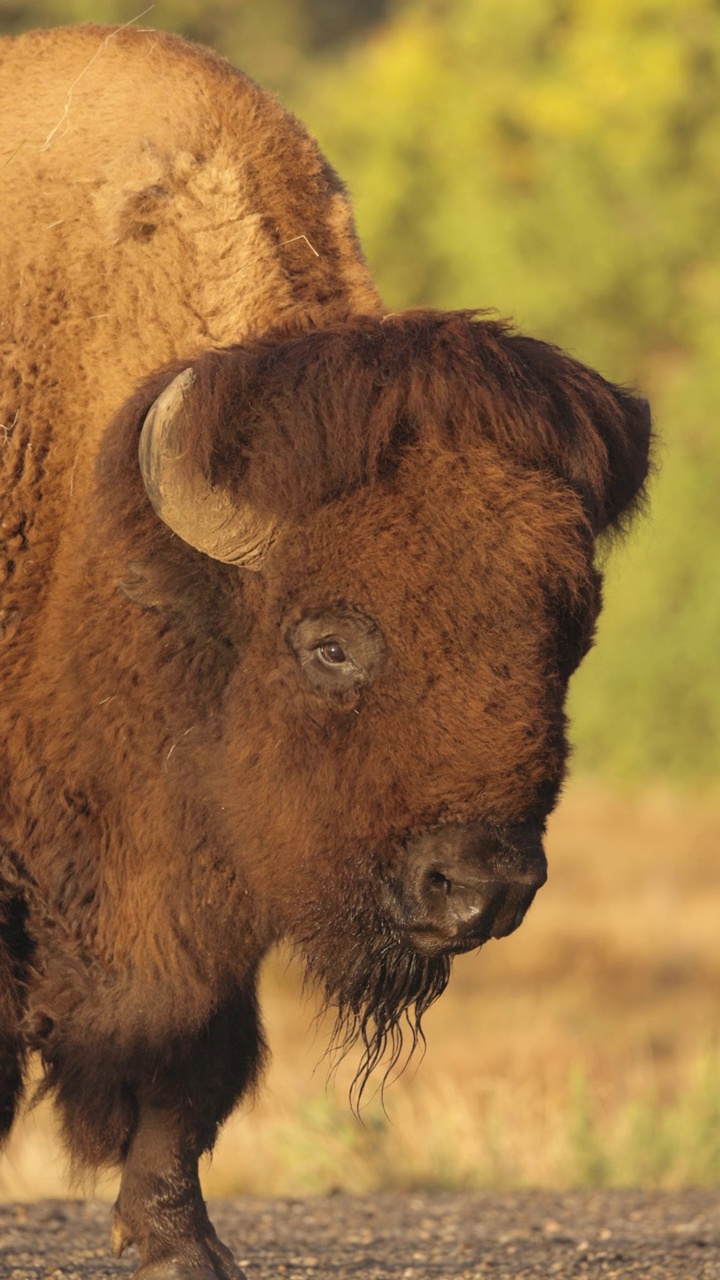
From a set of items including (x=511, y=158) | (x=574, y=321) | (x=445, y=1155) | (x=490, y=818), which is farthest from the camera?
(x=511, y=158)

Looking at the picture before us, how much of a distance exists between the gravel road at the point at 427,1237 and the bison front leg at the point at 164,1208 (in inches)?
5.6

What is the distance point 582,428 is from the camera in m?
4.31

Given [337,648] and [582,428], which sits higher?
[582,428]

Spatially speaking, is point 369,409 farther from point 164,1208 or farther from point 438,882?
point 164,1208

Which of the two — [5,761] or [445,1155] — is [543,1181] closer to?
[445,1155]

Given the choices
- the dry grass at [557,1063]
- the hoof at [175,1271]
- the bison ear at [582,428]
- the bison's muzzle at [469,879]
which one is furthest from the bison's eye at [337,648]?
the hoof at [175,1271]

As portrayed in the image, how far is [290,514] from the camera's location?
4.23 metres

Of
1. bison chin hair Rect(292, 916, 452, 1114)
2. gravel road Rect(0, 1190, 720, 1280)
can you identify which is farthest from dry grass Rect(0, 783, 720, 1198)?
gravel road Rect(0, 1190, 720, 1280)

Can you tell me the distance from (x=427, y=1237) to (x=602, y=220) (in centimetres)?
2489

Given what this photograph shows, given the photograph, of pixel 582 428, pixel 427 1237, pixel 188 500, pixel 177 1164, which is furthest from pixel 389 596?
pixel 427 1237

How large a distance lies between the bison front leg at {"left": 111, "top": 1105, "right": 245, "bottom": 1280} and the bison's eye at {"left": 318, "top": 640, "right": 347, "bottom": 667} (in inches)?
60.0

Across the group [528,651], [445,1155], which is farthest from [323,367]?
[445,1155]

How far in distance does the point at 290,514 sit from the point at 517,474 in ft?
1.64

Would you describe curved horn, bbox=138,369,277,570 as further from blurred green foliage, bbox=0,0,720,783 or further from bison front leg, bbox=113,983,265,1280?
blurred green foliage, bbox=0,0,720,783
